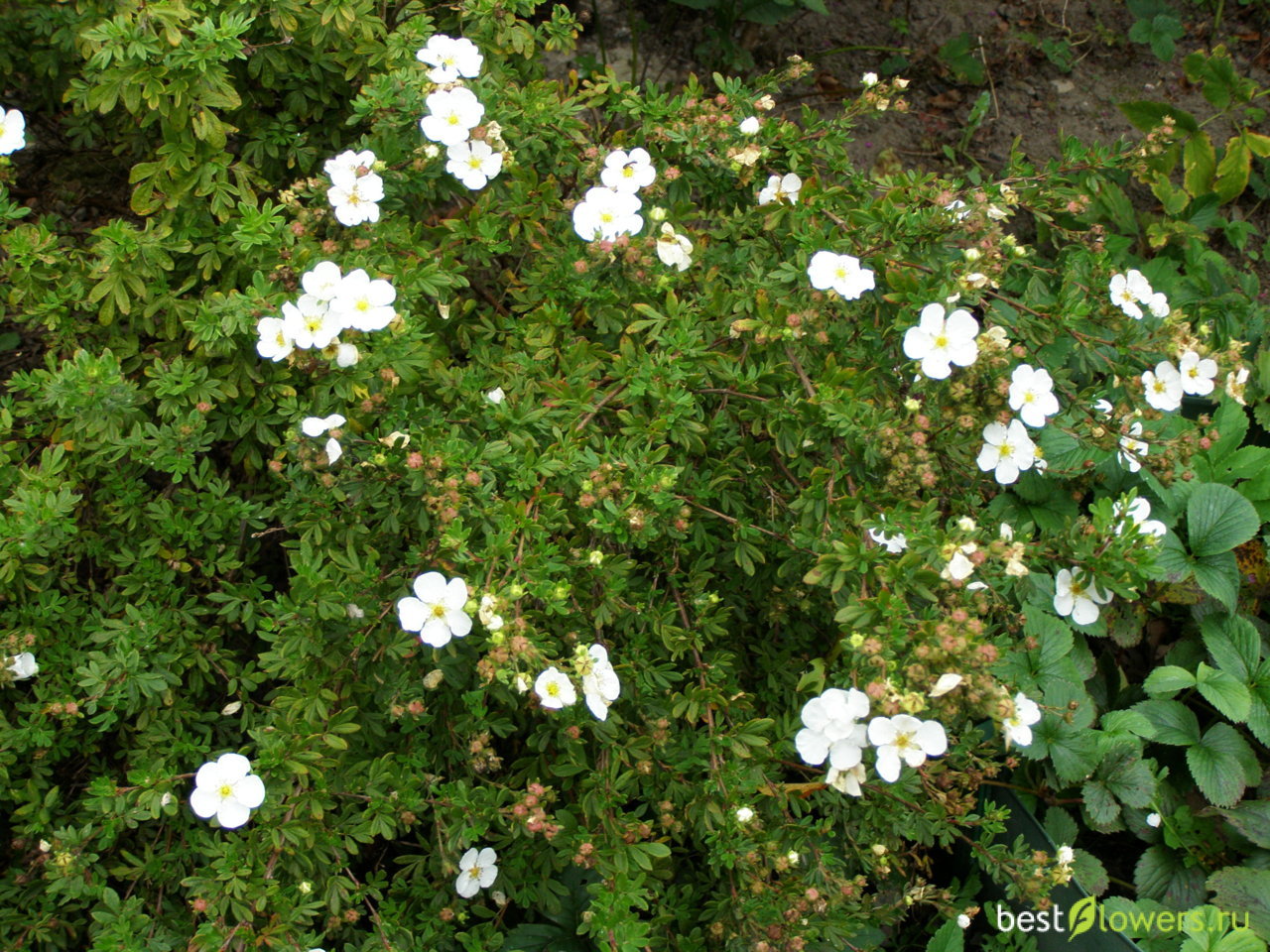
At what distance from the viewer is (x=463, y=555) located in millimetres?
2029

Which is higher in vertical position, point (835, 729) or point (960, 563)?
point (960, 563)

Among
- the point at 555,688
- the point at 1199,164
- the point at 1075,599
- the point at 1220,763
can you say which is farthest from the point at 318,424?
the point at 1199,164

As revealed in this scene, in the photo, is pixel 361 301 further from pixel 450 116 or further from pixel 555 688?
pixel 555 688

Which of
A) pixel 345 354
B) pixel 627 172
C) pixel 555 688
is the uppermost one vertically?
pixel 627 172

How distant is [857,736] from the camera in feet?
6.30

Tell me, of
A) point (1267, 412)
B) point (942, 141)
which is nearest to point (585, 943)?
point (1267, 412)

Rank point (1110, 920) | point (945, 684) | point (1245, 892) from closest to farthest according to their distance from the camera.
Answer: point (945, 684) < point (1110, 920) < point (1245, 892)

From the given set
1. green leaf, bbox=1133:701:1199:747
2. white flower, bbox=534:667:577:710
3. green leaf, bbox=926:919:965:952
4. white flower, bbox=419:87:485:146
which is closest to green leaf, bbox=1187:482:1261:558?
green leaf, bbox=1133:701:1199:747

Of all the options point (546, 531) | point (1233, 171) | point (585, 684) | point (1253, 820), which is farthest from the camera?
point (1233, 171)

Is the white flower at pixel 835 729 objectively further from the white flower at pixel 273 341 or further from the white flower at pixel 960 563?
the white flower at pixel 273 341

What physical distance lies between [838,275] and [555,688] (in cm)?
116

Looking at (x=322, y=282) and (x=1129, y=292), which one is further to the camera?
(x=1129, y=292)

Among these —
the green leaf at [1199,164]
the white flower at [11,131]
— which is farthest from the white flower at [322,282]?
the green leaf at [1199,164]

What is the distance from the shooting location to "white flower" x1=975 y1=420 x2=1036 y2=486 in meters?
2.27
